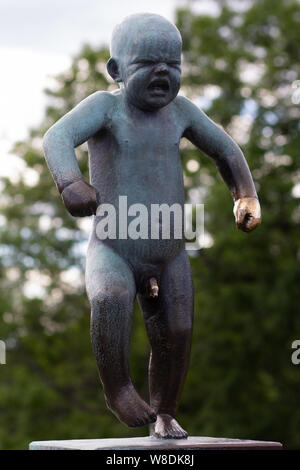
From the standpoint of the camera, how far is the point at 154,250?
4.58 m

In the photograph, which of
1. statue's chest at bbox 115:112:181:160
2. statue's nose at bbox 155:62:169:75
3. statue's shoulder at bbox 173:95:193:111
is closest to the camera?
statue's nose at bbox 155:62:169:75

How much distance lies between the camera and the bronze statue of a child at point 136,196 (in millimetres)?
4371

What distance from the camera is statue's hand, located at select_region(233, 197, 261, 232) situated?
15.4ft

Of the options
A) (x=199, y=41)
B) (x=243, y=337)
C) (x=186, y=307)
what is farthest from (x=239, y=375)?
(x=186, y=307)

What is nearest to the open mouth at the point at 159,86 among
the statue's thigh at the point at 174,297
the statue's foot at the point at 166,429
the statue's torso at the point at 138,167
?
the statue's torso at the point at 138,167

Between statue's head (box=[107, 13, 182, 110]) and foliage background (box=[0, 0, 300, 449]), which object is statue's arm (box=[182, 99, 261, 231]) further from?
foliage background (box=[0, 0, 300, 449])

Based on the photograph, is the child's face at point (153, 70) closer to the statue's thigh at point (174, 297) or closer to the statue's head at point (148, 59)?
the statue's head at point (148, 59)

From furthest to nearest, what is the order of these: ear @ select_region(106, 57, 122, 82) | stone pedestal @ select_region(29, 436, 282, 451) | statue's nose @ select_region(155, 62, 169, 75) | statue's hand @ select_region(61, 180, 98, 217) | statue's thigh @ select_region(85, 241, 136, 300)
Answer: ear @ select_region(106, 57, 122, 82)
statue's nose @ select_region(155, 62, 169, 75)
statue's thigh @ select_region(85, 241, 136, 300)
statue's hand @ select_region(61, 180, 98, 217)
stone pedestal @ select_region(29, 436, 282, 451)

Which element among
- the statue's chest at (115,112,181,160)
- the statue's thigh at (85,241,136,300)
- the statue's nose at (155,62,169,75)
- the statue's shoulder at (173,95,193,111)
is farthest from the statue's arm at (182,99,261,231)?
the statue's thigh at (85,241,136,300)

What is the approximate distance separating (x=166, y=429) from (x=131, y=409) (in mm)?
357

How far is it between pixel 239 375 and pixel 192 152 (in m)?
4.34

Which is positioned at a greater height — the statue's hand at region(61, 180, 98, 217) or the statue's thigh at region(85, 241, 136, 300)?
the statue's hand at region(61, 180, 98, 217)

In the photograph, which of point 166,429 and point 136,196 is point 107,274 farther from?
point 166,429

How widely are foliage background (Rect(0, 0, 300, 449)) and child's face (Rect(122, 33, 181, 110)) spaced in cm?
1044
